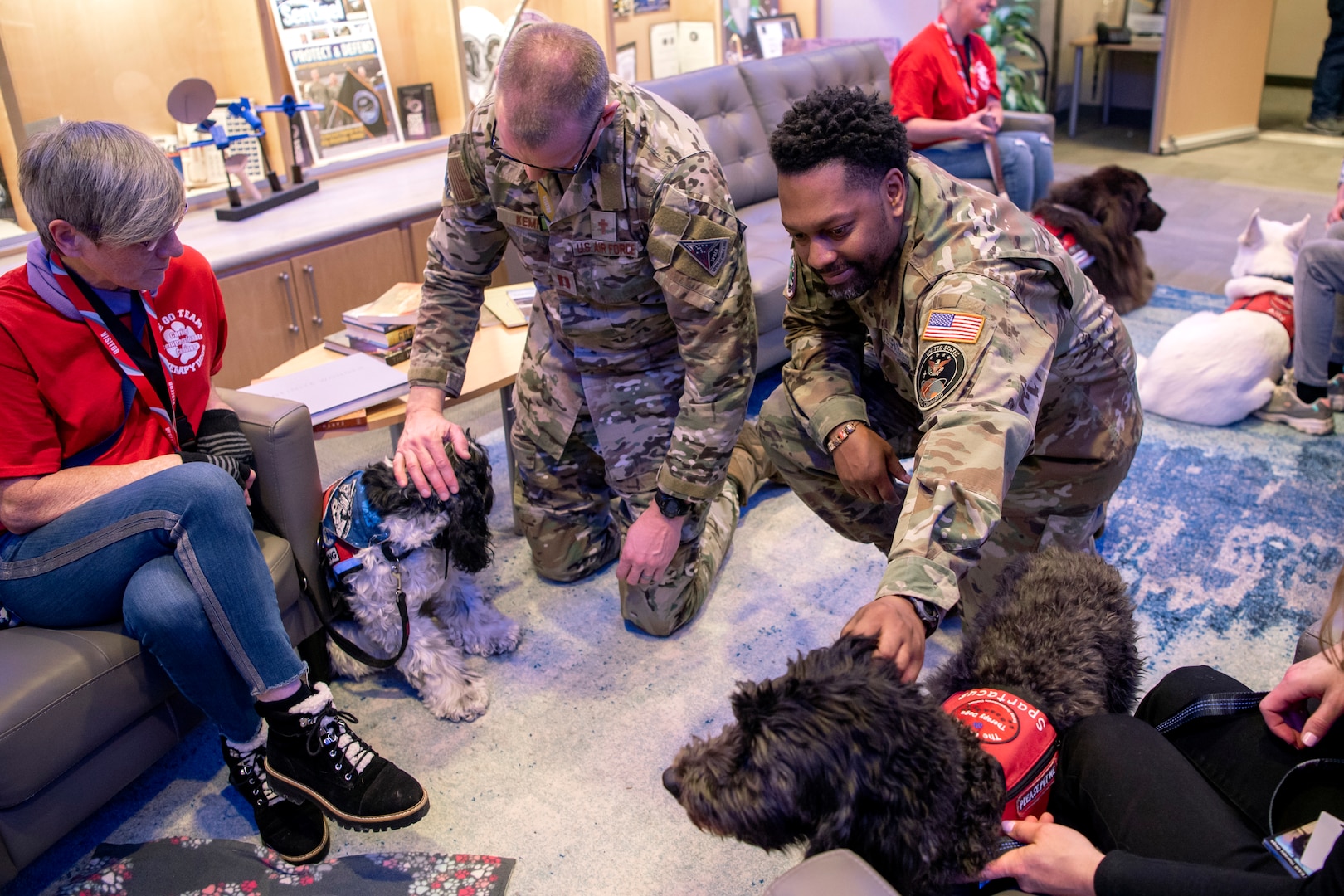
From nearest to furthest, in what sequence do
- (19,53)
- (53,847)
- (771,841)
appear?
(771,841)
(53,847)
(19,53)

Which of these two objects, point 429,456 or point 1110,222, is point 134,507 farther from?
point 1110,222

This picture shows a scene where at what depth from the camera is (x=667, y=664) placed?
2.38 m

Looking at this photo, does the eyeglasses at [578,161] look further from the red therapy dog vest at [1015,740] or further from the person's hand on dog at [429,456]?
the red therapy dog vest at [1015,740]

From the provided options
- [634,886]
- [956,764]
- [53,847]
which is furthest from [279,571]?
[956,764]

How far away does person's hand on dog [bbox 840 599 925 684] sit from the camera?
1211 millimetres

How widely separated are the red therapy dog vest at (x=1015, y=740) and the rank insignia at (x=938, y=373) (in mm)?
455

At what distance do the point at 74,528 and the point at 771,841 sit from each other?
4.67ft

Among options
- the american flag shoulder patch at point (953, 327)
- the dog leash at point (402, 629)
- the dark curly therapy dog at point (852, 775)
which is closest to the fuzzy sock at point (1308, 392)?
the american flag shoulder patch at point (953, 327)

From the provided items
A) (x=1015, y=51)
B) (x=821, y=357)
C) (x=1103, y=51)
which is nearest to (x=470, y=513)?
(x=821, y=357)

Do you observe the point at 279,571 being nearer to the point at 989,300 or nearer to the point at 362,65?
the point at 989,300

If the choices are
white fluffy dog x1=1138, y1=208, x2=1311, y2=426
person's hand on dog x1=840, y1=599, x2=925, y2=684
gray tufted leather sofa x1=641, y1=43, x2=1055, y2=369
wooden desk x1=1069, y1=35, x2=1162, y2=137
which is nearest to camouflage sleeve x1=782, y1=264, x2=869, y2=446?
person's hand on dog x1=840, y1=599, x2=925, y2=684

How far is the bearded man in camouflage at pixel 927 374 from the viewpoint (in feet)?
4.42

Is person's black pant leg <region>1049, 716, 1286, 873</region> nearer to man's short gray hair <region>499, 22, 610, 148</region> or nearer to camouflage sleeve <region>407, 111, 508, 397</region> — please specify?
man's short gray hair <region>499, 22, 610, 148</region>

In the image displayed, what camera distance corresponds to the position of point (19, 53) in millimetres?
3240
